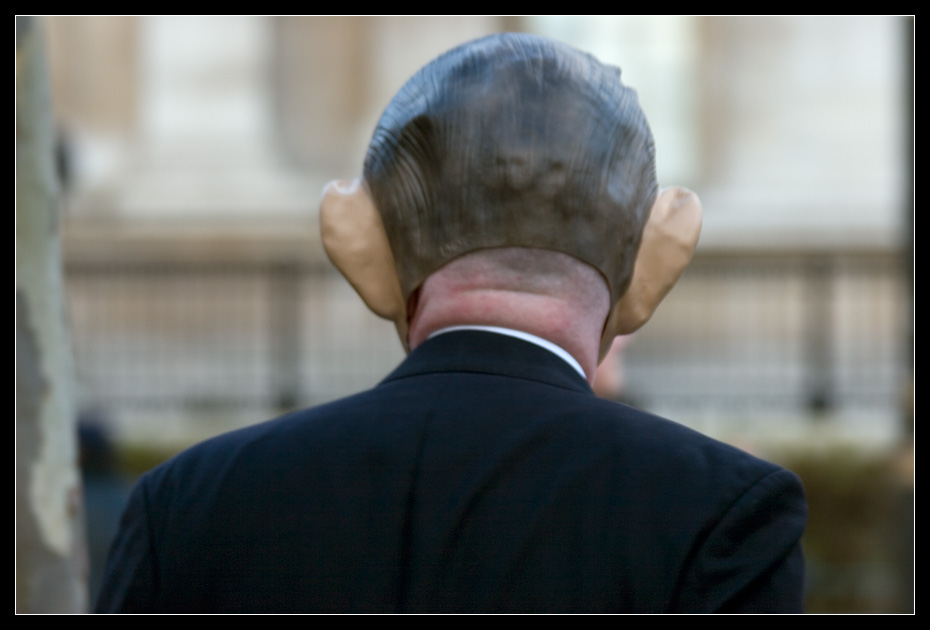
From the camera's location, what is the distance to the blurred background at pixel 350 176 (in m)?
10.0

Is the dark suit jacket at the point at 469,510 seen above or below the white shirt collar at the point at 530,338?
below

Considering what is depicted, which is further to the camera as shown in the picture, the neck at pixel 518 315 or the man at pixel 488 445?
the neck at pixel 518 315

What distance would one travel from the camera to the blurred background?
10023 millimetres

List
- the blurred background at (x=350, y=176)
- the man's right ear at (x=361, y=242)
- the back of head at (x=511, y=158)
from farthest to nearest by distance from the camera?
the blurred background at (x=350, y=176) → the man's right ear at (x=361, y=242) → the back of head at (x=511, y=158)

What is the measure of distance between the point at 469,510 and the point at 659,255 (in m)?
0.48

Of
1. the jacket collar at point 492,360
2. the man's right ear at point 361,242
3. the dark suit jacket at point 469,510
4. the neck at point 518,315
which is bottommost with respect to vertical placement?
the dark suit jacket at point 469,510

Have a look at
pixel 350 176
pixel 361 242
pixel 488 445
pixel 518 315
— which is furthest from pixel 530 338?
pixel 350 176

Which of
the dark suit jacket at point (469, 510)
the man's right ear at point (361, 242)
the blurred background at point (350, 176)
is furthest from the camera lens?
the blurred background at point (350, 176)

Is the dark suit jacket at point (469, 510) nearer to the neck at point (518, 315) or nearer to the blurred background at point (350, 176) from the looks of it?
the neck at point (518, 315)

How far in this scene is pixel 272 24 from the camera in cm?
1141

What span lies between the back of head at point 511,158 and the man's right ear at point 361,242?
4 cm

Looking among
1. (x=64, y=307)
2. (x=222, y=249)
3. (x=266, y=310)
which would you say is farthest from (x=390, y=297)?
(x=222, y=249)

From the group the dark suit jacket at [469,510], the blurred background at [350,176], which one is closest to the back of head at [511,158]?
the dark suit jacket at [469,510]

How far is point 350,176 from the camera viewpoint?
11.2 meters
